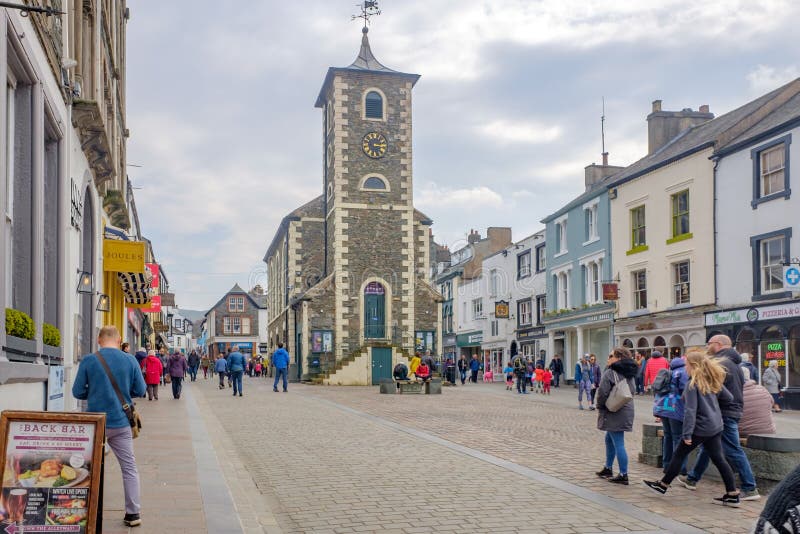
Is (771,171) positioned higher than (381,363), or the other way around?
(771,171)

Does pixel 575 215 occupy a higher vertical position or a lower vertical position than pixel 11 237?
higher

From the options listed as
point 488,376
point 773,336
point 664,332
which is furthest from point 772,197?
point 488,376

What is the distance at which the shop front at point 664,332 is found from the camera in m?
29.7

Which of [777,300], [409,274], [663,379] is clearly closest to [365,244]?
[409,274]

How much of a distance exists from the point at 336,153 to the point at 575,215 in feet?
40.2

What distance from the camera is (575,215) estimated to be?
40156 millimetres

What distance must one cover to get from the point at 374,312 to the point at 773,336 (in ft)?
68.2

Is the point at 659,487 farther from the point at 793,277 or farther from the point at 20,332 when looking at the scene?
the point at 793,277

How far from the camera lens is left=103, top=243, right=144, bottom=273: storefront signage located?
58.3 feet

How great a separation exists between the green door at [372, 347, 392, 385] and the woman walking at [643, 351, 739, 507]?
31558 millimetres

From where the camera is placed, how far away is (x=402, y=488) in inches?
358

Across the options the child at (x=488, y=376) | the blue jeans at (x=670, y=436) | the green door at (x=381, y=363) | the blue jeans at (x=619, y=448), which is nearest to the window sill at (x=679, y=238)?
the green door at (x=381, y=363)

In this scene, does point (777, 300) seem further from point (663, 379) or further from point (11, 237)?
point (11, 237)

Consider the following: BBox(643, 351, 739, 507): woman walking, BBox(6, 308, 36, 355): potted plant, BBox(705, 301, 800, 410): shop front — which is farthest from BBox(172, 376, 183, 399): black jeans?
BBox(643, 351, 739, 507): woman walking
